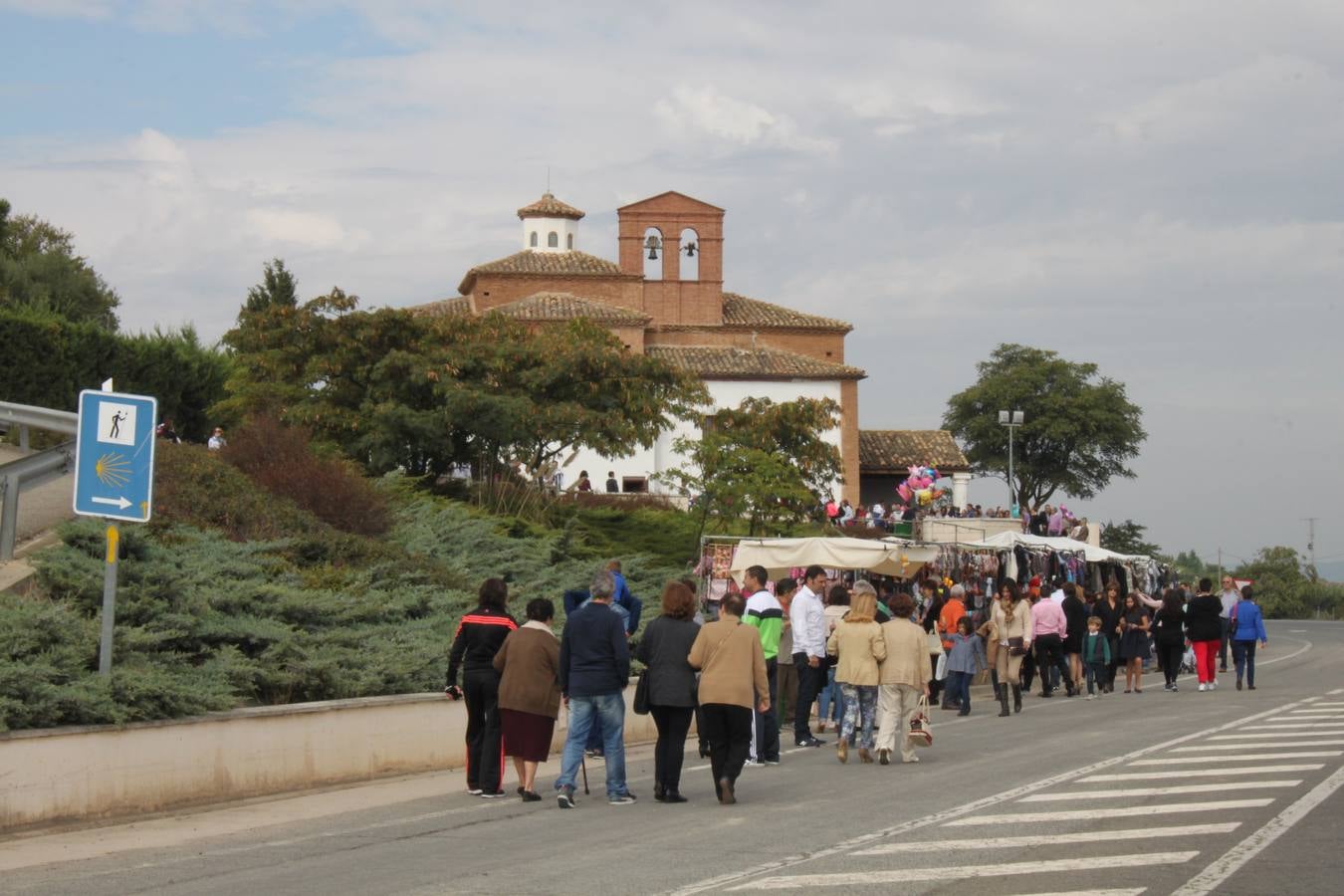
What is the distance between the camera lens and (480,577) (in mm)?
25281

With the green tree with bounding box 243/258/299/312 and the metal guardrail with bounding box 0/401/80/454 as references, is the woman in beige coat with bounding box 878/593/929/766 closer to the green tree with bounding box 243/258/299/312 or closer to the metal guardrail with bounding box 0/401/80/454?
the metal guardrail with bounding box 0/401/80/454

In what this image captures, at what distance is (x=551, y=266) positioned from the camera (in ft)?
258

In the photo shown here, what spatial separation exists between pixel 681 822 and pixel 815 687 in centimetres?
678

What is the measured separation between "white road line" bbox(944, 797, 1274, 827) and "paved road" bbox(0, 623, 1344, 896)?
0.02m

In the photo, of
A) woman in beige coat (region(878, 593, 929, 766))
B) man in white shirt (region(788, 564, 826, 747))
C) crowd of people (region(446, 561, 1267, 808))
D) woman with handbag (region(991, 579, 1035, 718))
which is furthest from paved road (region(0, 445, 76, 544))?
woman with handbag (region(991, 579, 1035, 718))

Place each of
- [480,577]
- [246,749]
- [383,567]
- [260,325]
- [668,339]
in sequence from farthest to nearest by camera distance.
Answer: [668,339], [260,325], [480,577], [383,567], [246,749]

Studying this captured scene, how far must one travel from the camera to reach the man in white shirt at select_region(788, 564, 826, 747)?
18344mm

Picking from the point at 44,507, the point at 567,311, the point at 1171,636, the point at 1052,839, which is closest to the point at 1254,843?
the point at 1052,839

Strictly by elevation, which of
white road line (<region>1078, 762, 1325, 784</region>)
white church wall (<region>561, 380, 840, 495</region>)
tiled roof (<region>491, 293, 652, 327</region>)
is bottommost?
white road line (<region>1078, 762, 1325, 784</region>)

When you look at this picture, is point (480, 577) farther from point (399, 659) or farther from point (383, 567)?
point (399, 659)

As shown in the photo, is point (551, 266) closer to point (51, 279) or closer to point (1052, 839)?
point (51, 279)

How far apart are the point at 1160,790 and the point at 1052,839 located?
291 cm

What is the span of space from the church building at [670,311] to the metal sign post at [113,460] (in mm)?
52302

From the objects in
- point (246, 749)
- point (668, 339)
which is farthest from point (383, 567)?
point (668, 339)
